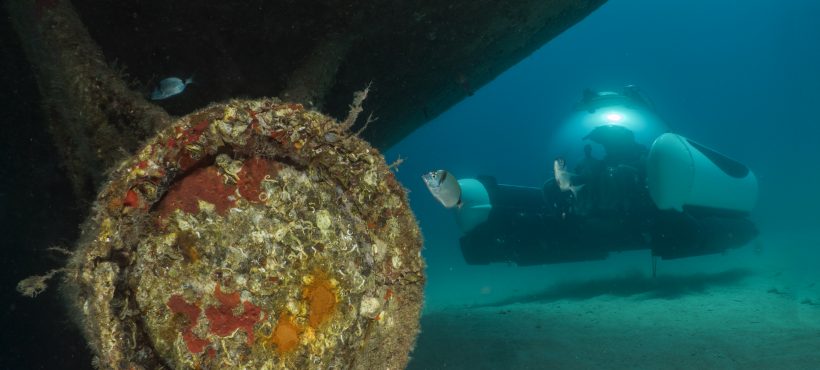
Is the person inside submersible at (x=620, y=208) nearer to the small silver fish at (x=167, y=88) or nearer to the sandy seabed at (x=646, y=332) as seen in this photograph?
the sandy seabed at (x=646, y=332)

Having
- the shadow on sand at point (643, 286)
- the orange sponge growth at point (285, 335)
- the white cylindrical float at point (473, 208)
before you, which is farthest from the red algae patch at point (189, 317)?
the shadow on sand at point (643, 286)

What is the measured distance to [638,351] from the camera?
249 inches

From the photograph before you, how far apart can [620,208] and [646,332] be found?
3449mm

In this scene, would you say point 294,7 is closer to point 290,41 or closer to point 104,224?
point 290,41

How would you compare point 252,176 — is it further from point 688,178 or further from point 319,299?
point 688,178

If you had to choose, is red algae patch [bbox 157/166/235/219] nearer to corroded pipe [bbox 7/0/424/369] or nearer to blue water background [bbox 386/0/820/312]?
corroded pipe [bbox 7/0/424/369]

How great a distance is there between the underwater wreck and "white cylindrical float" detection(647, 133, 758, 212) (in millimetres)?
9208

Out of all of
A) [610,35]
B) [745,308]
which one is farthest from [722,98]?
[745,308]

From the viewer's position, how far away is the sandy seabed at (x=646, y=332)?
5934mm

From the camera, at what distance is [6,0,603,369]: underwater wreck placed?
172 centimetres

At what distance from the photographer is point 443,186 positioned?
5102 mm

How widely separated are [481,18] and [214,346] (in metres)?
4.33

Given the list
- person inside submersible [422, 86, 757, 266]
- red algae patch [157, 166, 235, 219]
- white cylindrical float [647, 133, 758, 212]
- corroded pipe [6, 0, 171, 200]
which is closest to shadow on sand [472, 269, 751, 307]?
person inside submersible [422, 86, 757, 266]

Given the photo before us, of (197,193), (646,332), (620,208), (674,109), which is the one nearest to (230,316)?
(197,193)
